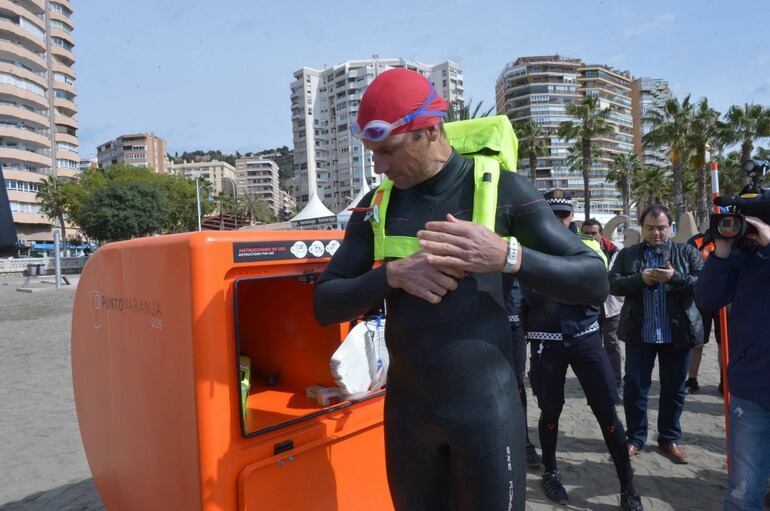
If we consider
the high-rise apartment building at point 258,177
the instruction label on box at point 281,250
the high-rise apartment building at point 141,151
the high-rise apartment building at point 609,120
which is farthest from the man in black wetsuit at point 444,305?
the high-rise apartment building at point 258,177

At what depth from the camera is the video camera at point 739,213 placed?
92.5 inches

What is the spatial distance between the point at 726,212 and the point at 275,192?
169 meters

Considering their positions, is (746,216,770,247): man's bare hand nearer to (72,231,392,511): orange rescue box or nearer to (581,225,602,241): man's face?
(72,231,392,511): orange rescue box

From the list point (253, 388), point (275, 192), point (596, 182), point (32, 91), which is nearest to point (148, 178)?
point (32, 91)

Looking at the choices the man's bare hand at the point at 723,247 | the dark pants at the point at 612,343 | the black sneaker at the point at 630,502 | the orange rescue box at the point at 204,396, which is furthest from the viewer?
the dark pants at the point at 612,343

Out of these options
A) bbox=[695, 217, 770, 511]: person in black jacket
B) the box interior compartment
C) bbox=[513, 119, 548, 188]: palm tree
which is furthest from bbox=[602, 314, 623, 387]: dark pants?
bbox=[513, 119, 548, 188]: palm tree

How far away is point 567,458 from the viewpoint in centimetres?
425

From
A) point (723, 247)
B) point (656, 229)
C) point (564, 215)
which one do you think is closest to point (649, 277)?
point (656, 229)

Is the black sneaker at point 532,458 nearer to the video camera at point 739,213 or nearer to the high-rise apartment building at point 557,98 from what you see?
the video camera at point 739,213

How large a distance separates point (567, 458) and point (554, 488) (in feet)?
2.61

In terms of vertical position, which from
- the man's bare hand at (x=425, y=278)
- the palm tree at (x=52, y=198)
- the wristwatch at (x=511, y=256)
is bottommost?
the man's bare hand at (x=425, y=278)

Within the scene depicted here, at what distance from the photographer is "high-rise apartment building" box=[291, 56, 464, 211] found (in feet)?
348

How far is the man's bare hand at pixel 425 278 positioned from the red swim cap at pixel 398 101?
1.38 ft

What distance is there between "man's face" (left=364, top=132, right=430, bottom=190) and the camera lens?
65.1 inches
